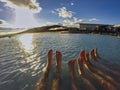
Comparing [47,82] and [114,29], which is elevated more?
[47,82]

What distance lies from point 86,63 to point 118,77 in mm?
1913

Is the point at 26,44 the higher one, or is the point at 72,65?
the point at 72,65

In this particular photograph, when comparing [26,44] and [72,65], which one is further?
[26,44]

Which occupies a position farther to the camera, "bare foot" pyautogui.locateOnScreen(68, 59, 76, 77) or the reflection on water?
the reflection on water

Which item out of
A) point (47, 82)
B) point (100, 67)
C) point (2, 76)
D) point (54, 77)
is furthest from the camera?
point (100, 67)

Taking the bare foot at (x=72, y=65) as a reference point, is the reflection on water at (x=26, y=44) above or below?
below

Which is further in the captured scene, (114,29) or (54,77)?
(114,29)

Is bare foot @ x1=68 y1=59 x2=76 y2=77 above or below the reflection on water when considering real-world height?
above

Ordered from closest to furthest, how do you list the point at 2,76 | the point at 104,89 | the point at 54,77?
the point at 104,89 < the point at 54,77 < the point at 2,76

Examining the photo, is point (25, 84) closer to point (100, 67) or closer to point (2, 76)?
point (2, 76)

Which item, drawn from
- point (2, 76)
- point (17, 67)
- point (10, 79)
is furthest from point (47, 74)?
point (17, 67)

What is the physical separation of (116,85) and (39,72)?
412 centimetres

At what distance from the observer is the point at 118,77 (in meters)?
8.46

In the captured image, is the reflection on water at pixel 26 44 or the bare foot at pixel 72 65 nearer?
the bare foot at pixel 72 65
